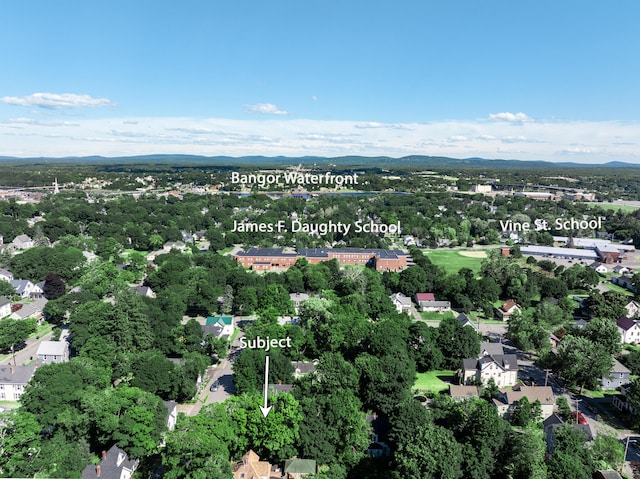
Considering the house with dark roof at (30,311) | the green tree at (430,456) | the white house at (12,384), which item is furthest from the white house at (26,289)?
the green tree at (430,456)

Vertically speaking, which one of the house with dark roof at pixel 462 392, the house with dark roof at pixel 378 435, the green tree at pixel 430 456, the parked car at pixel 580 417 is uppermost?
the green tree at pixel 430 456

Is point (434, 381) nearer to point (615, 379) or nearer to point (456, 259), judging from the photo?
point (615, 379)

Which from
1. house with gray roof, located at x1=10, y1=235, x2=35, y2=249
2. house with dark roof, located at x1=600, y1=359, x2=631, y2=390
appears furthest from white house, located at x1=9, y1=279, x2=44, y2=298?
house with dark roof, located at x1=600, y1=359, x2=631, y2=390

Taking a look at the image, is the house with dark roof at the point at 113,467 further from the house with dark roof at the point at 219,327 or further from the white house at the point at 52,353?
the house with dark roof at the point at 219,327

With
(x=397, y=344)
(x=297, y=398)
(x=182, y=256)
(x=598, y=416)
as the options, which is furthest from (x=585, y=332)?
(x=182, y=256)

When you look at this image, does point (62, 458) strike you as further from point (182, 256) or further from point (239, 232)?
point (239, 232)

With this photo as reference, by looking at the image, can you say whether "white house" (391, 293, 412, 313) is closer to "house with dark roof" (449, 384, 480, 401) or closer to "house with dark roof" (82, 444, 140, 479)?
"house with dark roof" (449, 384, 480, 401)
